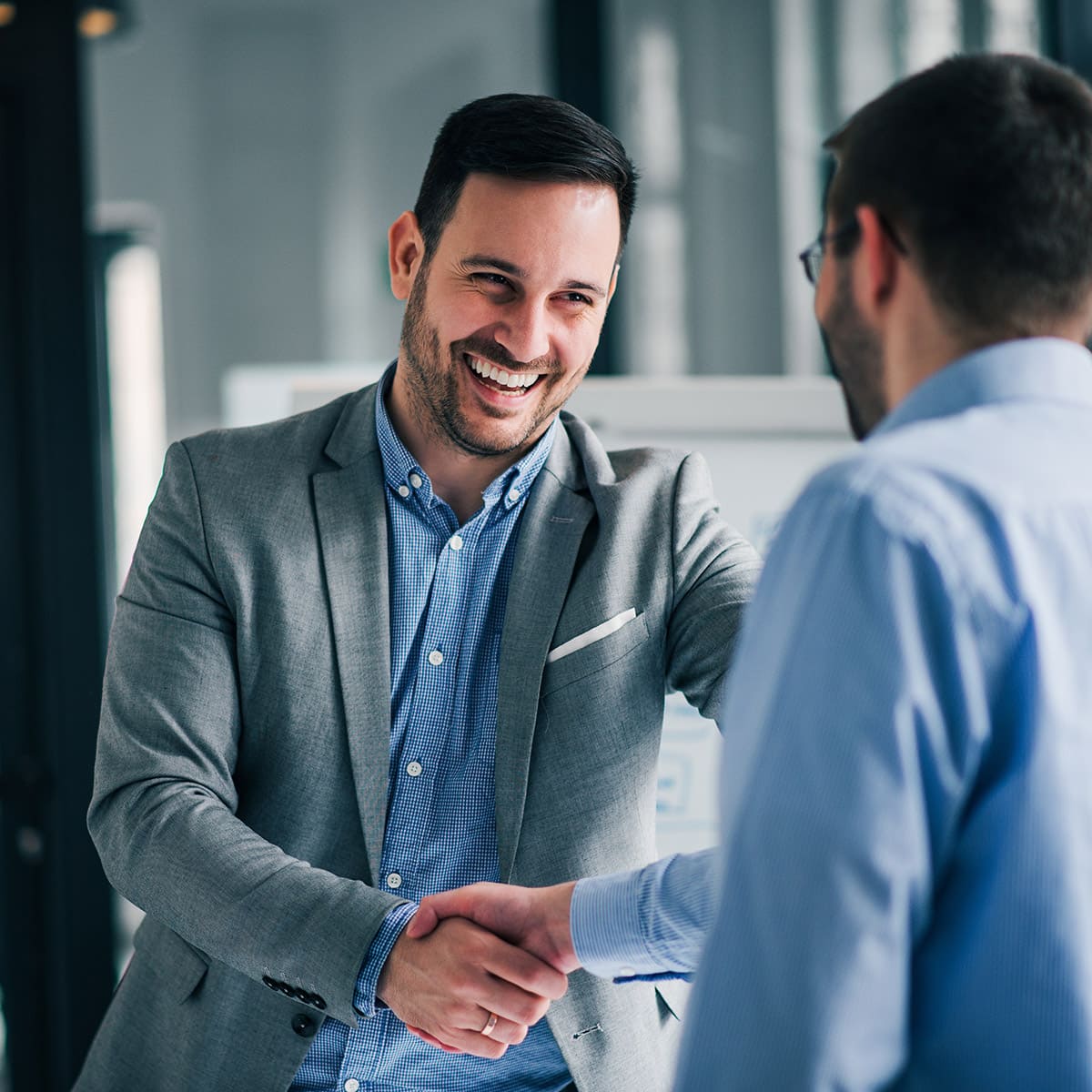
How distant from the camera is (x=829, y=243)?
95 cm

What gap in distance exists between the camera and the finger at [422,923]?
1290mm

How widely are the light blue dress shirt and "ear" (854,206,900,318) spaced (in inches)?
6.7

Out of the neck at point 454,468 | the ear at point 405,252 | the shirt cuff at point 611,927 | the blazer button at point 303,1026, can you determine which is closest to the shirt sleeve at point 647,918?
the shirt cuff at point 611,927

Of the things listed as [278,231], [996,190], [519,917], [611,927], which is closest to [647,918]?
[611,927]

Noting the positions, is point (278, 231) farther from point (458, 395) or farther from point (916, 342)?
point (916, 342)

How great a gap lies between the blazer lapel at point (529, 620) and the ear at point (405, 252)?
31 cm

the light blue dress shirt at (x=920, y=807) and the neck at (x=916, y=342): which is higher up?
the neck at (x=916, y=342)

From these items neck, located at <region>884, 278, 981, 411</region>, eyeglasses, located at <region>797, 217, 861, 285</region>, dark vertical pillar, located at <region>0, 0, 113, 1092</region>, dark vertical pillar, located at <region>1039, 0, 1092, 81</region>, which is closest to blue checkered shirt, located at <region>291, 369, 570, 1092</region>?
eyeglasses, located at <region>797, 217, 861, 285</region>

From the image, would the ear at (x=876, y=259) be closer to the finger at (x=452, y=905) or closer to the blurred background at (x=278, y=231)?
the finger at (x=452, y=905)

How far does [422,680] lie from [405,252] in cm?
→ 58

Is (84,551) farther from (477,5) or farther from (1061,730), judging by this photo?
(1061,730)

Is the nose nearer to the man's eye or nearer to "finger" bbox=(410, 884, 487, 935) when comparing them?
the man's eye

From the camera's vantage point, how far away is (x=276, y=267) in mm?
2945

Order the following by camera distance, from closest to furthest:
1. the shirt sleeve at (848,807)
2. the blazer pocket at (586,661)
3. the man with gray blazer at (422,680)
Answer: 1. the shirt sleeve at (848,807)
2. the man with gray blazer at (422,680)
3. the blazer pocket at (586,661)
